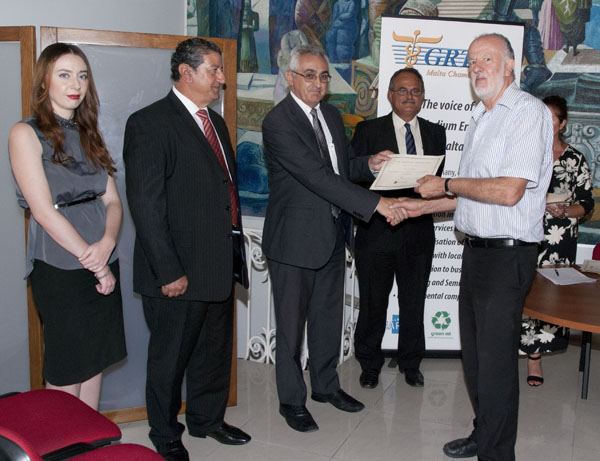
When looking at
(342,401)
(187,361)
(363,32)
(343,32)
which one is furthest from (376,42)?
(187,361)

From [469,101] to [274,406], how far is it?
2.36 meters

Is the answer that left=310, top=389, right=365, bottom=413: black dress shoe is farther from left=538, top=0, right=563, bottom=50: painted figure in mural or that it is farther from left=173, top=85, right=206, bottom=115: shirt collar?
left=538, top=0, right=563, bottom=50: painted figure in mural

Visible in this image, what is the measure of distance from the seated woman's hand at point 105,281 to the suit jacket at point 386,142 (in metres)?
1.80

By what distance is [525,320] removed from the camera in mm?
4121

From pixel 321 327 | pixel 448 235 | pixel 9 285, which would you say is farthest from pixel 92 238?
pixel 448 235

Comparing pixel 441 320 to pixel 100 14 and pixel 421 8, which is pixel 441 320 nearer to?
pixel 421 8

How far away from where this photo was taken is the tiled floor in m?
A: 3.10

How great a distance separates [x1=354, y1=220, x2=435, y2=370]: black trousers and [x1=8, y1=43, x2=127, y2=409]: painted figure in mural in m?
1.78

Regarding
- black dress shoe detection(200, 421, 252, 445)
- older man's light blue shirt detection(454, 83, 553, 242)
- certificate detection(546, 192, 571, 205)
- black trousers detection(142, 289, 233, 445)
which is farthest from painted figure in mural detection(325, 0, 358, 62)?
black dress shoe detection(200, 421, 252, 445)

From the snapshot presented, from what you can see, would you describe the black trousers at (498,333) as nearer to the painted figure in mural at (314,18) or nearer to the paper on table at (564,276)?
the paper on table at (564,276)

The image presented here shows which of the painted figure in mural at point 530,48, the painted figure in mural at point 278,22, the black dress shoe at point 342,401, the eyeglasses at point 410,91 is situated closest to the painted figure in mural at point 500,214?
the black dress shoe at point 342,401

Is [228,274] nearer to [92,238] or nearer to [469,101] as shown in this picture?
[92,238]

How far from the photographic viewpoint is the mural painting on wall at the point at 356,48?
4586 millimetres

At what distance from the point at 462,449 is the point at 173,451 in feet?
4.57
